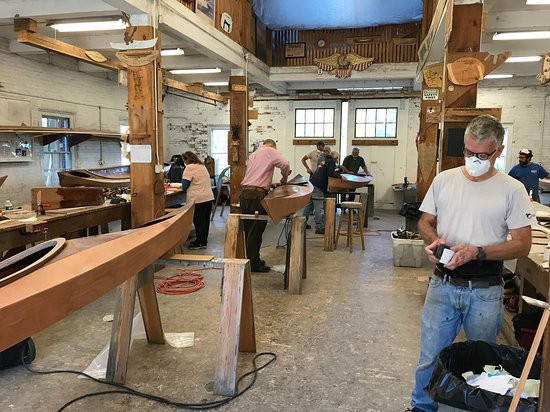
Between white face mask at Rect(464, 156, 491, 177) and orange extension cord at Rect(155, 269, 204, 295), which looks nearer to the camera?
white face mask at Rect(464, 156, 491, 177)

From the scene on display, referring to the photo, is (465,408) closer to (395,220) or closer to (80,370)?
(80,370)

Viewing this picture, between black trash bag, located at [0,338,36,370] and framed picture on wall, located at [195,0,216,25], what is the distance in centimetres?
484

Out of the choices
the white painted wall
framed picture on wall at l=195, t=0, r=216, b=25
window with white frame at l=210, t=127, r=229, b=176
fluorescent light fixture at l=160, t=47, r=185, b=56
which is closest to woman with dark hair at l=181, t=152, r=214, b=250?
framed picture on wall at l=195, t=0, r=216, b=25

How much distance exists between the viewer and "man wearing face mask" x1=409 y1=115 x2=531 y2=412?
210cm

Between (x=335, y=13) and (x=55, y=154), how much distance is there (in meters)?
6.22

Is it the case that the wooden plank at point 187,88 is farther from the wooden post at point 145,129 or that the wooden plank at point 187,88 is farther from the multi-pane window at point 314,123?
the wooden post at point 145,129

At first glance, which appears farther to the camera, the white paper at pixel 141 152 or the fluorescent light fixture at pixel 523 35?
the fluorescent light fixture at pixel 523 35

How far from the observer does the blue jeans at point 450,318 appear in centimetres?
219

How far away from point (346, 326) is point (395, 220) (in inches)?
268

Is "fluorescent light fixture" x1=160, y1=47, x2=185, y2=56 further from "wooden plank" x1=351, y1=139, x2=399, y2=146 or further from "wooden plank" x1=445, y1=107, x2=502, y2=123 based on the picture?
"wooden plank" x1=351, y1=139, x2=399, y2=146

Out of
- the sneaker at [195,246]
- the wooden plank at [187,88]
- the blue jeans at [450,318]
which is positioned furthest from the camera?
the wooden plank at [187,88]

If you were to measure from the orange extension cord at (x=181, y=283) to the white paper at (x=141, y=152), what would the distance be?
1412mm

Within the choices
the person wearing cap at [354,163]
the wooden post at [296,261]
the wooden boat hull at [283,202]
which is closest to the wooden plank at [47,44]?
the wooden boat hull at [283,202]

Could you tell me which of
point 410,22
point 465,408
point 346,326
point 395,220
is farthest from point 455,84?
point 395,220
